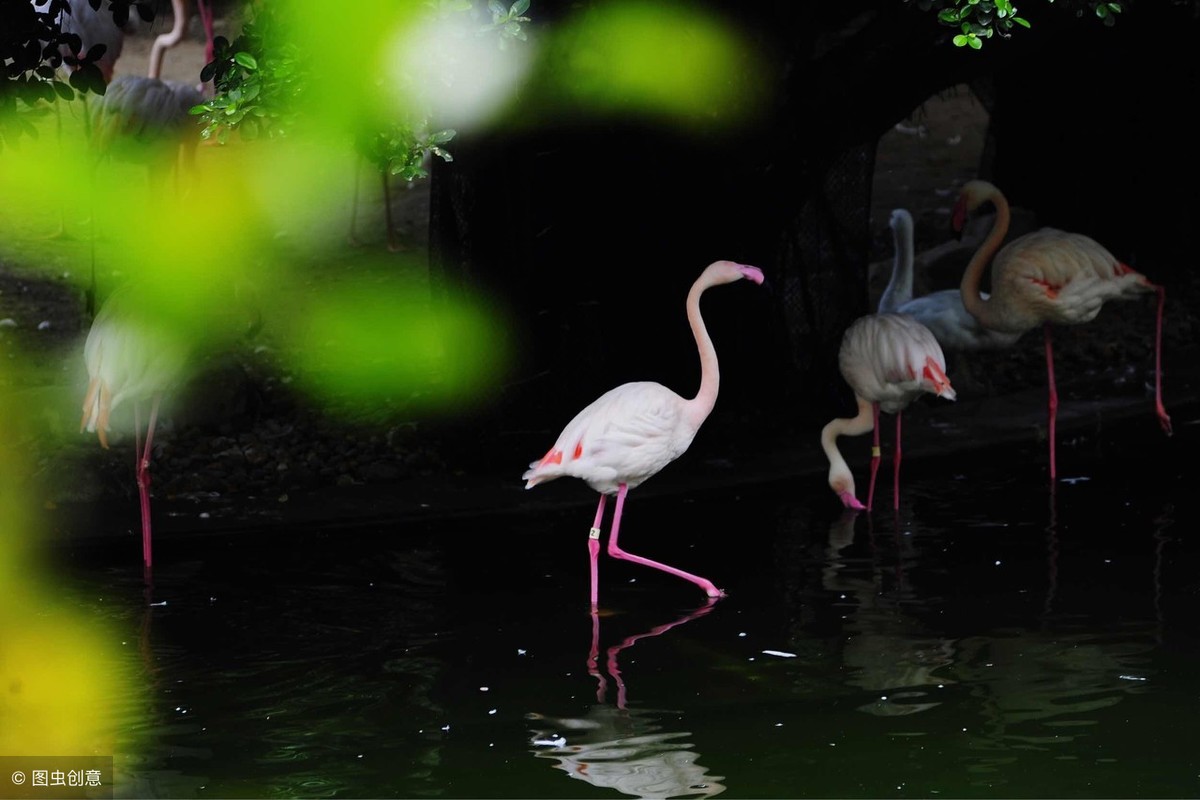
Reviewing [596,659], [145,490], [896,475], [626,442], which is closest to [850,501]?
[896,475]

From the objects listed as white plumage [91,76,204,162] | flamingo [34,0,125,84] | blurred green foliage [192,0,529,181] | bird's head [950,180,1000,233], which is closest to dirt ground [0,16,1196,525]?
bird's head [950,180,1000,233]

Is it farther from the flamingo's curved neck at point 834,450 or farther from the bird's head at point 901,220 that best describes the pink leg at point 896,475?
the bird's head at point 901,220

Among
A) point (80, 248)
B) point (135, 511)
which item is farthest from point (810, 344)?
point (80, 248)

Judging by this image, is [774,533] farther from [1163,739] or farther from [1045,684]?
[1163,739]

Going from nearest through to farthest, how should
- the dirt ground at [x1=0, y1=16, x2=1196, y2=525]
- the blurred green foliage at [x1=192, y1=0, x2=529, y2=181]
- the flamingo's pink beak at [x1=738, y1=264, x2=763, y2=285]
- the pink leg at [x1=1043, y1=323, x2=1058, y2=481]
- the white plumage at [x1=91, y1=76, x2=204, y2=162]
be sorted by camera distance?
the blurred green foliage at [x1=192, y1=0, x2=529, y2=181] < the flamingo's pink beak at [x1=738, y1=264, x2=763, y2=285] < the pink leg at [x1=1043, y1=323, x2=1058, y2=481] < the dirt ground at [x1=0, y1=16, x2=1196, y2=525] < the white plumage at [x1=91, y1=76, x2=204, y2=162]

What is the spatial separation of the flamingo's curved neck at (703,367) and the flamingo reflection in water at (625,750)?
4.73ft

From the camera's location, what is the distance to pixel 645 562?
613 cm

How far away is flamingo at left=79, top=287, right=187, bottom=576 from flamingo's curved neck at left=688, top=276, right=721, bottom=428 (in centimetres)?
216

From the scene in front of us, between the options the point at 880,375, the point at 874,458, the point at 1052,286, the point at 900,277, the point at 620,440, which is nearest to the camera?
the point at 620,440

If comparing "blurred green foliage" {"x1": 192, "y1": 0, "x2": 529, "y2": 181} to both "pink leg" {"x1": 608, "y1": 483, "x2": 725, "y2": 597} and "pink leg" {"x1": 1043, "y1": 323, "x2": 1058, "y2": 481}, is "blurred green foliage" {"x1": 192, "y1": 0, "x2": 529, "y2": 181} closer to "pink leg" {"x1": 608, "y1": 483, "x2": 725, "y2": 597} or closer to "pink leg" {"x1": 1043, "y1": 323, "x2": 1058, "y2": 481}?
"pink leg" {"x1": 608, "y1": 483, "x2": 725, "y2": 597}

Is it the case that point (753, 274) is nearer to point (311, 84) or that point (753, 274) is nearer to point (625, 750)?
point (311, 84)

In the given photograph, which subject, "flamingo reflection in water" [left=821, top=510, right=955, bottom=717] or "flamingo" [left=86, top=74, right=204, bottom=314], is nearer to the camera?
"flamingo reflection in water" [left=821, top=510, right=955, bottom=717]

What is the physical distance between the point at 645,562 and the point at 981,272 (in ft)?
9.75

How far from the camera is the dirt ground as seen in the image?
7.71 metres
